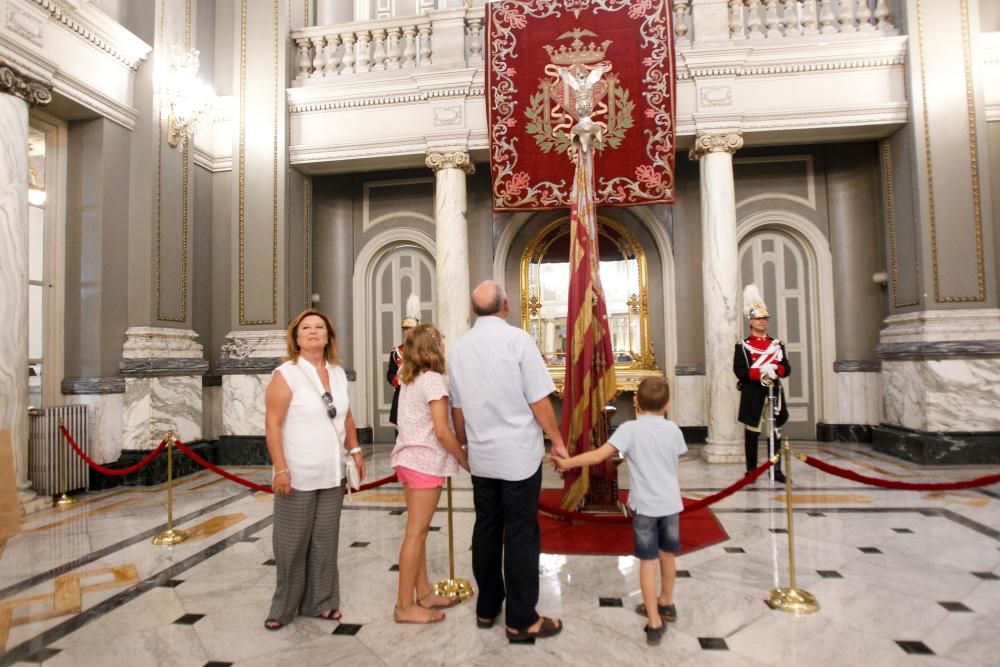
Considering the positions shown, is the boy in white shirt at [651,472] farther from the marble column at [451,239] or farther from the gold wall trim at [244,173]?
the gold wall trim at [244,173]

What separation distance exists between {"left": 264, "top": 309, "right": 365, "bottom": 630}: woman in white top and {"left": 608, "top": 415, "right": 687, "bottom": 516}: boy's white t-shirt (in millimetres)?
1329

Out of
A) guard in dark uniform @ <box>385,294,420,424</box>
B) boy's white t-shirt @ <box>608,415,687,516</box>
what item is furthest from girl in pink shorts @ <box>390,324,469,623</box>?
guard in dark uniform @ <box>385,294,420,424</box>

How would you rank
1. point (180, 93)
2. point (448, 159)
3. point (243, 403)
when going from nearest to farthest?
point (180, 93)
point (243, 403)
point (448, 159)

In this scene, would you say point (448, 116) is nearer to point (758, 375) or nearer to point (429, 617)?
point (758, 375)

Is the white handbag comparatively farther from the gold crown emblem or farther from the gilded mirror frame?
the gold crown emblem

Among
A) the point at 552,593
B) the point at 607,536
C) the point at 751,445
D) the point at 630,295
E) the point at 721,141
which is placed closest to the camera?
the point at 552,593

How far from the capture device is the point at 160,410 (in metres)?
6.64

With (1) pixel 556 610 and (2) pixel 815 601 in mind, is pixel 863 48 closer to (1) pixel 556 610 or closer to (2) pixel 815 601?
(2) pixel 815 601

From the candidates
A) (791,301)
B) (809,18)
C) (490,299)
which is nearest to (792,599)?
(490,299)

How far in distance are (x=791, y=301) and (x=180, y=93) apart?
8.57m

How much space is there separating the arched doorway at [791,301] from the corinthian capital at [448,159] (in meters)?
4.27

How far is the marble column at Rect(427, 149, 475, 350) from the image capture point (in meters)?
7.64

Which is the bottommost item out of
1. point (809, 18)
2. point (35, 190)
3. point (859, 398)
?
point (859, 398)

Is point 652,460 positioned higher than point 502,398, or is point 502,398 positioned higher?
point 502,398
